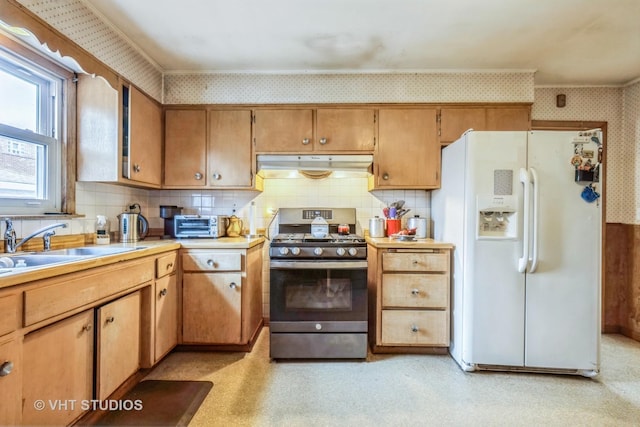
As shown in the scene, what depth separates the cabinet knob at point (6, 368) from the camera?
1.04m

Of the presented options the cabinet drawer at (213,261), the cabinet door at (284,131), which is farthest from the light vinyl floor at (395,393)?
the cabinet door at (284,131)

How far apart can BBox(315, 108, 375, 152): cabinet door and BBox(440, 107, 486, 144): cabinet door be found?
613 mm

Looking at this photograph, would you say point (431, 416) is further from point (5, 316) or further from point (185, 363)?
point (5, 316)

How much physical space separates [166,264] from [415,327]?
188 cm

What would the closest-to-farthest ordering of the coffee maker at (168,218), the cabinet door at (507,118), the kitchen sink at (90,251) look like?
the kitchen sink at (90,251) < the cabinet door at (507,118) < the coffee maker at (168,218)

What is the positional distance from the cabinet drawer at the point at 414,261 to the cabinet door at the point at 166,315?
61.8 inches

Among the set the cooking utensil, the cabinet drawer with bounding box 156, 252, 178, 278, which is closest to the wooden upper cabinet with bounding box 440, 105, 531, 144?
the cooking utensil

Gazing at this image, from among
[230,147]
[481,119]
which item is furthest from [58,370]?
[481,119]

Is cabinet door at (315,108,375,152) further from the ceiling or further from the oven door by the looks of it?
the oven door

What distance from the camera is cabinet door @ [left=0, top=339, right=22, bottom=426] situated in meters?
1.04

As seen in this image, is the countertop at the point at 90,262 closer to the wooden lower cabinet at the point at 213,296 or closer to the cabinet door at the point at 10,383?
the wooden lower cabinet at the point at 213,296

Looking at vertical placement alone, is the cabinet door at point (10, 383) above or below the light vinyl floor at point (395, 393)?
above

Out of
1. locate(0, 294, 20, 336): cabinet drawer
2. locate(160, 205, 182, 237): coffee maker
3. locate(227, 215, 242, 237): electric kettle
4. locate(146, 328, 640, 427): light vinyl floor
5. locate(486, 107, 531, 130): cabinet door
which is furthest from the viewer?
locate(227, 215, 242, 237): electric kettle

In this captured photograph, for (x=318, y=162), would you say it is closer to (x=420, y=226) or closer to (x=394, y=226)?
(x=394, y=226)
